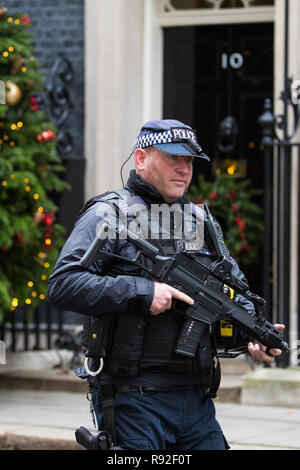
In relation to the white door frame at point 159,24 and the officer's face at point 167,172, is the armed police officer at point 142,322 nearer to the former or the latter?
the officer's face at point 167,172

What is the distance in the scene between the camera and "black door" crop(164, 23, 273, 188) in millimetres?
11062

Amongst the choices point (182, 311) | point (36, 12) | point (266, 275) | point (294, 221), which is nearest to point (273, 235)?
point (294, 221)

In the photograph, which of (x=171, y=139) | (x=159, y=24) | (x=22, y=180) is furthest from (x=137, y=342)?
(x=159, y=24)

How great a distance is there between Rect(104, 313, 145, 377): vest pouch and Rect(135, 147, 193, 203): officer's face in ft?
1.76

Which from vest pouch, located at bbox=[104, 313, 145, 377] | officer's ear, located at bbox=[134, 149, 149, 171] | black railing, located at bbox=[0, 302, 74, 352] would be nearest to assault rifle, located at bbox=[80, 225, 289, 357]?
vest pouch, located at bbox=[104, 313, 145, 377]

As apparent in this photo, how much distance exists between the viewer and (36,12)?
11.3 metres

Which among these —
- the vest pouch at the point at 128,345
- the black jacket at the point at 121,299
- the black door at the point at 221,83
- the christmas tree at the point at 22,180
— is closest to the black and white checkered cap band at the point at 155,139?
the black jacket at the point at 121,299

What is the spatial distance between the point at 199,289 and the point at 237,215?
6414 millimetres

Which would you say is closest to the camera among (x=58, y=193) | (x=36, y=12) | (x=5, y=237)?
(x=5, y=237)

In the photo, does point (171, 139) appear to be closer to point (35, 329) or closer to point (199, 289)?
point (199, 289)

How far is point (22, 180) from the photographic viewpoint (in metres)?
8.74

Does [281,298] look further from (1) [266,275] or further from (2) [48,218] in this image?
(2) [48,218]

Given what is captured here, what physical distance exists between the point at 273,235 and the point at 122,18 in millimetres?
2838

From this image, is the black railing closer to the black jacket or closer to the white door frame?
the white door frame
